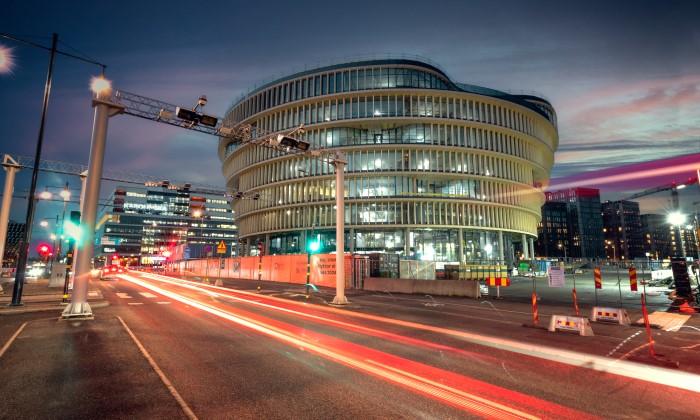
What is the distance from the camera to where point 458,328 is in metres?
10.6

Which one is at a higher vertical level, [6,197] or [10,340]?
[6,197]

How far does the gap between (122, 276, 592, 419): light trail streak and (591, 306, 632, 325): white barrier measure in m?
9.42

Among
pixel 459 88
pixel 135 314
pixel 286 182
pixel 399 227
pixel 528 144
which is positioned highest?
pixel 459 88

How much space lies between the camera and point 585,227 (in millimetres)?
193625

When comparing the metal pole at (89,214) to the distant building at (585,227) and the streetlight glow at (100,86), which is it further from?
the distant building at (585,227)

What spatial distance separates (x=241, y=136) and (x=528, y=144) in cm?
6161

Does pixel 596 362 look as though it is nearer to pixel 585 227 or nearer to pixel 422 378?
pixel 422 378

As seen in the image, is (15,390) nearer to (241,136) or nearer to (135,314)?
(135,314)

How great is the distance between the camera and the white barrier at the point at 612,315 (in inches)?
464

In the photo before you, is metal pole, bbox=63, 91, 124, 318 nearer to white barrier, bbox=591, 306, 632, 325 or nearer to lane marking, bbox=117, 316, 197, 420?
lane marking, bbox=117, 316, 197, 420

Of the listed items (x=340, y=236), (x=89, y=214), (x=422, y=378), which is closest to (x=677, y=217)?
(x=340, y=236)

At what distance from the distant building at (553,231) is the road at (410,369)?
205 m

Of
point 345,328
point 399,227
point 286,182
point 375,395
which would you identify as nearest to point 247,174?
point 286,182

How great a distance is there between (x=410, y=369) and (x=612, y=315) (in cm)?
992
